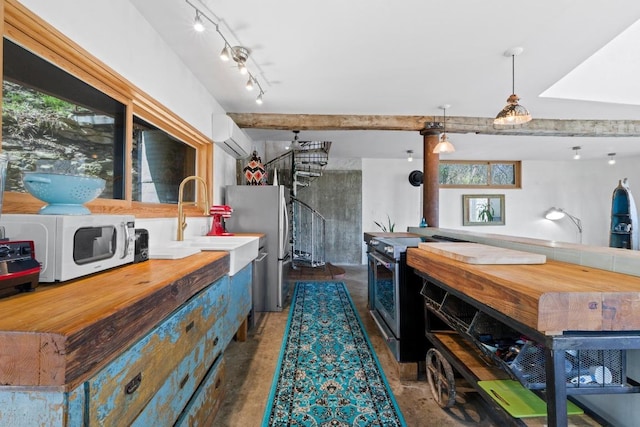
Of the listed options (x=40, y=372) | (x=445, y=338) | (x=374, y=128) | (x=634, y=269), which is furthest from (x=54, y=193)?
(x=374, y=128)

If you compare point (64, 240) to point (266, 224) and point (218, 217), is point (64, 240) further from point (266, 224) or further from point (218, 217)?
point (266, 224)

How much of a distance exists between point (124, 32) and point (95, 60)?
1.06ft

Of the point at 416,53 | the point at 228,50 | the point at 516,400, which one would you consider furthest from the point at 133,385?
the point at 416,53

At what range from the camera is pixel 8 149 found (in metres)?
1.19

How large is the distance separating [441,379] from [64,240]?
6.40 ft

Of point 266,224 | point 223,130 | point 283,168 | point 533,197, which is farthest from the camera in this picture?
point 533,197

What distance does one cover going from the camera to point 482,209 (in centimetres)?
699

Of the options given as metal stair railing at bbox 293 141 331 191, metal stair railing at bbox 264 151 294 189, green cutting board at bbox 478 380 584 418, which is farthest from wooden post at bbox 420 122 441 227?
metal stair railing at bbox 264 151 294 189

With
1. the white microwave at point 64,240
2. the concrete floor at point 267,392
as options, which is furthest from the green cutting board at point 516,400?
the white microwave at point 64,240

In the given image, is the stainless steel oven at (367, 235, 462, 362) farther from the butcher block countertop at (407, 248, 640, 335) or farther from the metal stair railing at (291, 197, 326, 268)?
the metal stair railing at (291, 197, 326, 268)

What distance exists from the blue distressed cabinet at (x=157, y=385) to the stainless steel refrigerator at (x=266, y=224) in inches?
62.1

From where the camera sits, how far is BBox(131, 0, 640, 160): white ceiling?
5.99 ft

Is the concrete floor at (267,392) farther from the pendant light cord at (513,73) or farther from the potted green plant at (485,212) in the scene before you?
the potted green plant at (485,212)

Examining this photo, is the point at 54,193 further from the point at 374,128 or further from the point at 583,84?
the point at 583,84
